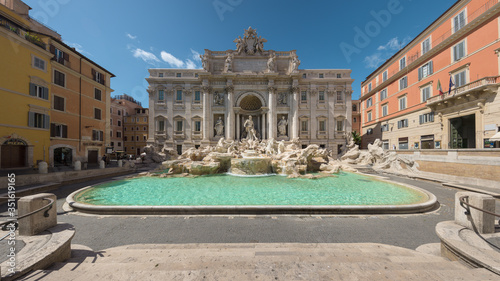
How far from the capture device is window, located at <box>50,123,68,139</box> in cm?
1650

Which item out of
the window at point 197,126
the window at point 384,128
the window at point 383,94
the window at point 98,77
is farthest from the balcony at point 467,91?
the window at point 98,77

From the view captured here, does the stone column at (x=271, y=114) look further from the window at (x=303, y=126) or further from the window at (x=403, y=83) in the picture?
the window at (x=403, y=83)

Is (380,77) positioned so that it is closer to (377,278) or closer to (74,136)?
(377,278)

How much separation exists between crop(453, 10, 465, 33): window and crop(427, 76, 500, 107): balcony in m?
6.51

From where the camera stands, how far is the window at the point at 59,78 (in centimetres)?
1686

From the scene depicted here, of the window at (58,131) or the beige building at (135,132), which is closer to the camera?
the window at (58,131)

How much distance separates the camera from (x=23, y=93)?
14211mm

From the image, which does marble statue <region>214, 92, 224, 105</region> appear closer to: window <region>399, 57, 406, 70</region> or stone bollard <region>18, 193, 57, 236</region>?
stone bollard <region>18, 193, 57, 236</region>

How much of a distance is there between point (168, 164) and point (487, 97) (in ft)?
94.1

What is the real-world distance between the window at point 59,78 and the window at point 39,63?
1100mm

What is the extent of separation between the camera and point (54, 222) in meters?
3.83

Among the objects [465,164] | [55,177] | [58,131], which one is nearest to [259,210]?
[55,177]

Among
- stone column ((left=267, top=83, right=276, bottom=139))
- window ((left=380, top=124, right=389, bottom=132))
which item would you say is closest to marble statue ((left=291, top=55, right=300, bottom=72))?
stone column ((left=267, top=83, right=276, bottom=139))

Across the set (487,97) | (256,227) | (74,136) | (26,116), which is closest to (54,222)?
(256,227)
